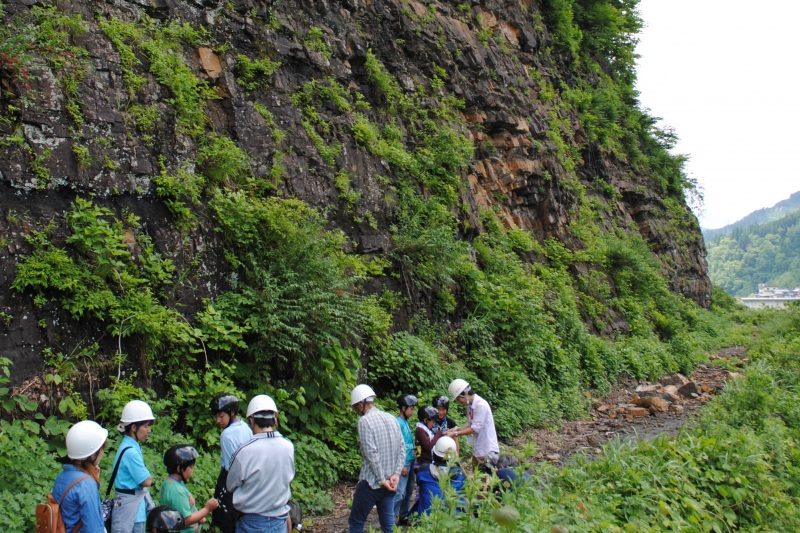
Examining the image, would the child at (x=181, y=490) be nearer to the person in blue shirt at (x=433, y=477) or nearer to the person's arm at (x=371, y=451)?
the person's arm at (x=371, y=451)

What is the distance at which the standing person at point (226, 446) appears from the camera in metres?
4.22

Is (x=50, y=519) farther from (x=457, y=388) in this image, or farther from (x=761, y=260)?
(x=761, y=260)

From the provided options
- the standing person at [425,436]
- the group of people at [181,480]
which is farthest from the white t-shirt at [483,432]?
the group of people at [181,480]

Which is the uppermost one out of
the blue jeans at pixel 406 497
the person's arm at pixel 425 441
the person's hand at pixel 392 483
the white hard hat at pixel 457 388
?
the white hard hat at pixel 457 388

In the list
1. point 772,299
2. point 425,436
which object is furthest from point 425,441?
point 772,299

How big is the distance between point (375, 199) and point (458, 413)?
4.34 m

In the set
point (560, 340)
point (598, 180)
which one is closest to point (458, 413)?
point (560, 340)

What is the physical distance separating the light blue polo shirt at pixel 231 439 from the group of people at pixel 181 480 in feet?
0.79

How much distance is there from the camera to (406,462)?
587cm

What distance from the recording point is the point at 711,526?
5617mm

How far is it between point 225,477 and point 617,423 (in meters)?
8.91

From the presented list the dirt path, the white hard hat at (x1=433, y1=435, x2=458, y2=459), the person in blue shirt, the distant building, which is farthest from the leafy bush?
the distant building

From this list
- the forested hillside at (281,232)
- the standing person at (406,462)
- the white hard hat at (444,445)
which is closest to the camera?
the white hard hat at (444,445)

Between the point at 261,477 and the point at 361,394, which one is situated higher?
the point at 361,394
